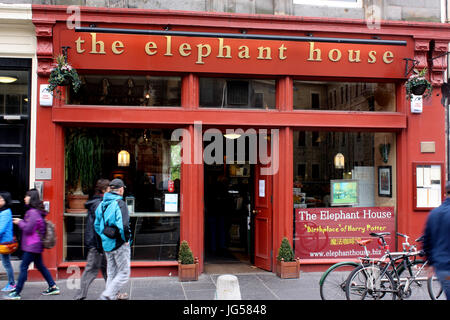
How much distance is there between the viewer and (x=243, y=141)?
983 cm

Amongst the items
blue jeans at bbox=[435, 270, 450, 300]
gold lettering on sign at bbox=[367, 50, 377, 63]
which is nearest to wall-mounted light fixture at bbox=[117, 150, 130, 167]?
gold lettering on sign at bbox=[367, 50, 377, 63]

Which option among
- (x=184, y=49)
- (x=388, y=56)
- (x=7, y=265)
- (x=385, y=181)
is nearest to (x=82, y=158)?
(x=7, y=265)

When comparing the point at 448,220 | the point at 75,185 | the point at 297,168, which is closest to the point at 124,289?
the point at 75,185

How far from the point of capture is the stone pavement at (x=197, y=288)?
7.23 meters

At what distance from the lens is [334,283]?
659cm

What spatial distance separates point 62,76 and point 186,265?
13.3 ft

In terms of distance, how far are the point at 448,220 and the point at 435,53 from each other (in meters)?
5.45

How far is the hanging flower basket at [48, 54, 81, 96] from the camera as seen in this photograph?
7.77 metres

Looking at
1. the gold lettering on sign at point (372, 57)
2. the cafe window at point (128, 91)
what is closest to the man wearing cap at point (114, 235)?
the cafe window at point (128, 91)

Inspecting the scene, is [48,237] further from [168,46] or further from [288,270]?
[288,270]

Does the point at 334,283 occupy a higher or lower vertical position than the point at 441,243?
lower

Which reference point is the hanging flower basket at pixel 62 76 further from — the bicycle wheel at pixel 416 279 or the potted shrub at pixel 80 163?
the bicycle wheel at pixel 416 279

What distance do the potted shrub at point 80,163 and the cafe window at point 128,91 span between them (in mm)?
685
